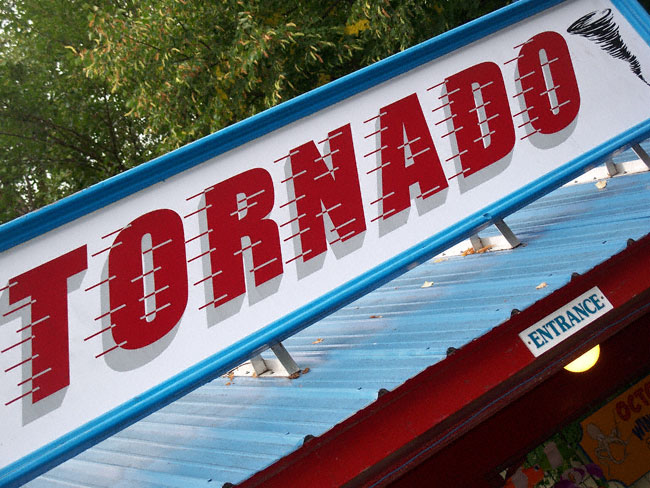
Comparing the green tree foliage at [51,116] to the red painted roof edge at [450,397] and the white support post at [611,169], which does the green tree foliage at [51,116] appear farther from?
the red painted roof edge at [450,397]

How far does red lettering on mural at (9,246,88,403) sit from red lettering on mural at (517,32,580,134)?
8.66 ft

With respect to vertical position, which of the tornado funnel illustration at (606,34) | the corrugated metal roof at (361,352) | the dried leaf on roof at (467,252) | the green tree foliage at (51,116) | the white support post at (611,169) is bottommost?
the corrugated metal roof at (361,352)

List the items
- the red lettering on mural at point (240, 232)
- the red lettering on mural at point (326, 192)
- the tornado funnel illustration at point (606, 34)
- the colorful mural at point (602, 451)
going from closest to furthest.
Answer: the red lettering on mural at point (240, 232)
the red lettering on mural at point (326, 192)
the tornado funnel illustration at point (606, 34)
the colorful mural at point (602, 451)

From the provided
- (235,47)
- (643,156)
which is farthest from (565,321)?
(235,47)

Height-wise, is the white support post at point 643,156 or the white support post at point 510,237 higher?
the white support post at point 643,156

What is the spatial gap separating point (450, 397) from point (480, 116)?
1646mm

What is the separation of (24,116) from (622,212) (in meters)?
15.5

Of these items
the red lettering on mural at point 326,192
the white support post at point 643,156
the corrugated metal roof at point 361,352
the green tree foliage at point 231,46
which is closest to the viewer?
the corrugated metal roof at point 361,352

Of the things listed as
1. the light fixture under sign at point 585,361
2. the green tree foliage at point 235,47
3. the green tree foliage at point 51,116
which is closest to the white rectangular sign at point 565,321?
the light fixture under sign at point 585,361

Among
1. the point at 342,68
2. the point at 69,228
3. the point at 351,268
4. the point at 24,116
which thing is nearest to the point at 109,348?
the point at 69,228

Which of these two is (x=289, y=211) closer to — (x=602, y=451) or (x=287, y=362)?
(x=287, y=362)

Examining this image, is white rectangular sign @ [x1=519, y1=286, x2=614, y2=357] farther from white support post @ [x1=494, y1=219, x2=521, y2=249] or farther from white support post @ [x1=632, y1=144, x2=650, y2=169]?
white support post @ [x1=632, y1=144, x2=650, y2=169]

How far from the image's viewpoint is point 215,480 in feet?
9.14

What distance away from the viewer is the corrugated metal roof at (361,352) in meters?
3.06
